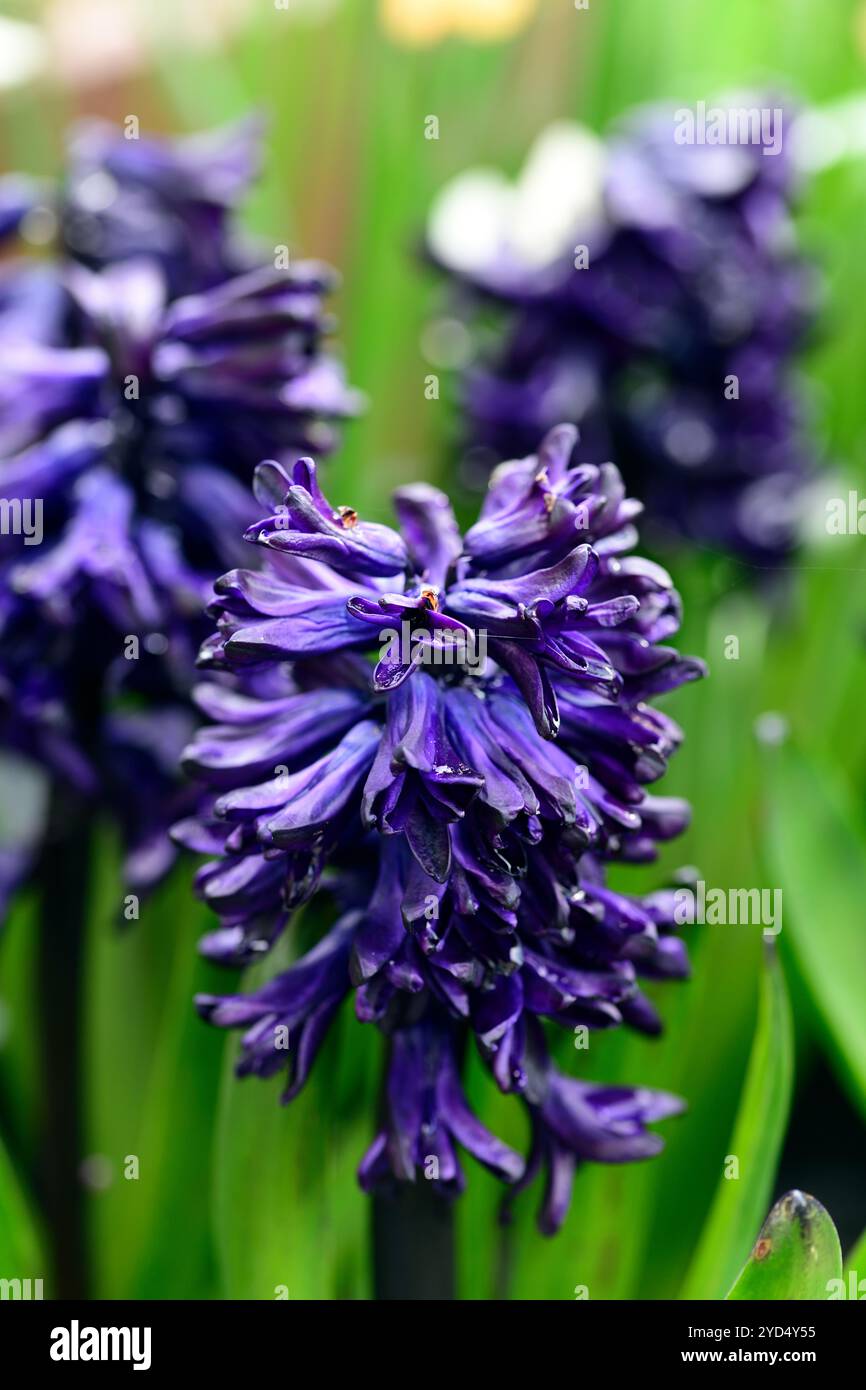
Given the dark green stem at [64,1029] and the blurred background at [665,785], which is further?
the dark green stem at [64,1029]

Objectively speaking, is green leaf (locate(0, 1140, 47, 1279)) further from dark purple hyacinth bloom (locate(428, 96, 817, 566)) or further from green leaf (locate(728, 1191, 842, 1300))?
dark purple hyacinth bloom (locate(428, 96, 817, 566))

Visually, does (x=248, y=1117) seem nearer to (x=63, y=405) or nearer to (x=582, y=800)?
(x=582, y=800)

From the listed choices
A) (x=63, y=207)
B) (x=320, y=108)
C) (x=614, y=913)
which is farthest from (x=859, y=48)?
(x=614, y=913)

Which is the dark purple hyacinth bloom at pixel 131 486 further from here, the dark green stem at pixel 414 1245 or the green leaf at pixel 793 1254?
the green leaf at pixel 793 1254

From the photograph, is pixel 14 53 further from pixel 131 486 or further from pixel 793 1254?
pixel 793 1254

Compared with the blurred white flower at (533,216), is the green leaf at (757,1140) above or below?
below

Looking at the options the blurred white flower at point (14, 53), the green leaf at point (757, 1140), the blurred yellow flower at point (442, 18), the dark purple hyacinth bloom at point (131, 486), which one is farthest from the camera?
the blurred yellow flower at point (442, 18)

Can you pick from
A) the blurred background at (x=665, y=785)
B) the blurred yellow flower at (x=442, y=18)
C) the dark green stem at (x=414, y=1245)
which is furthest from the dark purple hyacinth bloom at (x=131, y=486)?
the blurred yellow flower at (x=442, y=18)
